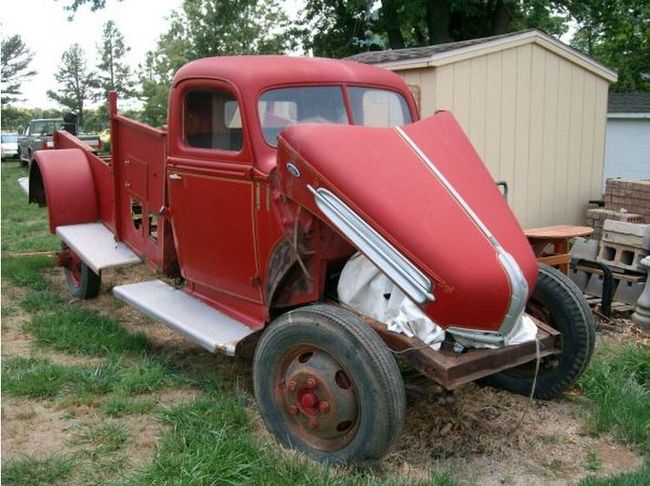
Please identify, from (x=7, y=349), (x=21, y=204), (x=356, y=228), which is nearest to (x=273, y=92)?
(x=356, y=228)

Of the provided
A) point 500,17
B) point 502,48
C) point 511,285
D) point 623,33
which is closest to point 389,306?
point 511,285

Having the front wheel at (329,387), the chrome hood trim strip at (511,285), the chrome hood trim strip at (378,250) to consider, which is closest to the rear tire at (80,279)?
the front wheel at (329,387)

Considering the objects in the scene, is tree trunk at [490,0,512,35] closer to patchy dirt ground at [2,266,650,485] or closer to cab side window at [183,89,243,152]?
cab side window at [183,89,243,152]

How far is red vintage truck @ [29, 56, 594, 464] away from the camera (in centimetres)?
329

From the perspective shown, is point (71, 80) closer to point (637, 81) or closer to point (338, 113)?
point (637, 81)

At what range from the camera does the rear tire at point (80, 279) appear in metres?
6.42

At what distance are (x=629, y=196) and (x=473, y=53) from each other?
2.21 metres

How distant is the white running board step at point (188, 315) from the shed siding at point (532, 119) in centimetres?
317

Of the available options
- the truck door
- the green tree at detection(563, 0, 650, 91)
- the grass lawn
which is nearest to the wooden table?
the grass lawn

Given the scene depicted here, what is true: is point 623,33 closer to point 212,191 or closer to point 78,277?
point 78,277

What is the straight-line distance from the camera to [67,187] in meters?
6.34

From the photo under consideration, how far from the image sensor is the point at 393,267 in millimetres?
3332

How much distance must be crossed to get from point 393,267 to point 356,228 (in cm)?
26

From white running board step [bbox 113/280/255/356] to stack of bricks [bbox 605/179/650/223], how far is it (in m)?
4.71
